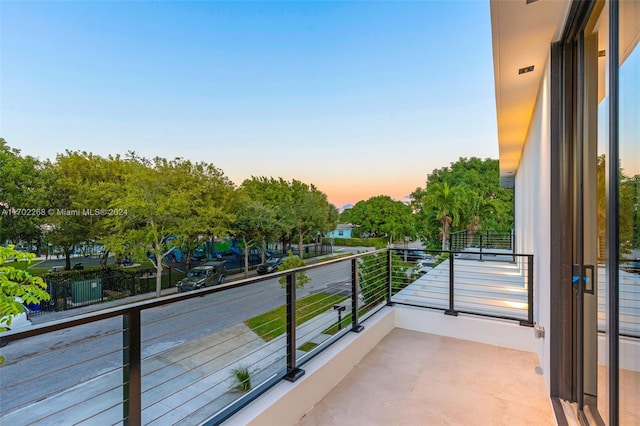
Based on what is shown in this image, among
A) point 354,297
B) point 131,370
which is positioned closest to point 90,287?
point 354,297

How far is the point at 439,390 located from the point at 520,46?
2612 mm

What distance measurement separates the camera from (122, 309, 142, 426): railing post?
1.17m

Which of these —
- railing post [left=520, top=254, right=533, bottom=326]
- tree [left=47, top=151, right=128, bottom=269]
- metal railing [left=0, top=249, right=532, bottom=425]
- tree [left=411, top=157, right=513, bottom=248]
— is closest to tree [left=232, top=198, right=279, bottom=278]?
tree [left=47, top=151, right=128, bottom=269]

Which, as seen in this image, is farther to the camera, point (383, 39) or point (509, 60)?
point (383, 39)

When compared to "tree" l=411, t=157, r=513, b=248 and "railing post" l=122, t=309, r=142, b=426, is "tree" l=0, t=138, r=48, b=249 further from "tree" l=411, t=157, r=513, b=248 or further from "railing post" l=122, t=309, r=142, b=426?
"tree" l=411, t=157, r=513, b=248

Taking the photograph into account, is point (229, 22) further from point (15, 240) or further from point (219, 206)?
point (15, 240)

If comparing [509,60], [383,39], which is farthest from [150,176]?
[509,60]


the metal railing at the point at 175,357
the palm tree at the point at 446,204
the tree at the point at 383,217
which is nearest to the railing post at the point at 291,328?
the metal railing at the point at 175,357

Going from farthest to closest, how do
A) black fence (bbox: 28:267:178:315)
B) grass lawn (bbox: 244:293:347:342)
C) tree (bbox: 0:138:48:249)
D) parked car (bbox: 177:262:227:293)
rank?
parked car (bbox: 177:262:227:293)
tree (bbox: 0:138:48:249)
black fence (bbox: 28:267:178:315)
grass lawn (bbox: 244:293:347:342)

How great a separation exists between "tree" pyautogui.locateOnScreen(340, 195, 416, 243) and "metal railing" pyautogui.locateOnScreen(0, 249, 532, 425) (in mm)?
27311

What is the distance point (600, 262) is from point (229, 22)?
37.0 ft

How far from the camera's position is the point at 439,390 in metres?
2.29

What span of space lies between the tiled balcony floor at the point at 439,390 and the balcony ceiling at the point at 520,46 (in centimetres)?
250

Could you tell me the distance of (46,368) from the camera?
677 cm
